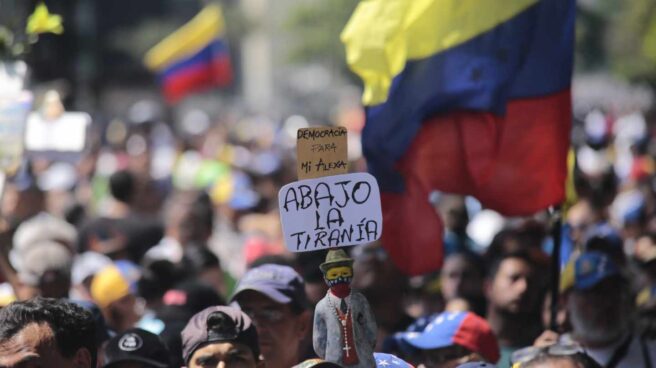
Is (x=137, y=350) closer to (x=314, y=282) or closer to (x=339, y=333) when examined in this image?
(x=339, y=333)

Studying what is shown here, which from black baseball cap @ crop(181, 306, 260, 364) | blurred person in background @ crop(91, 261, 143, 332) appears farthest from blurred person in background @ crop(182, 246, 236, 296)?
black baseball cap @ crop(181, 306, 260, 364)

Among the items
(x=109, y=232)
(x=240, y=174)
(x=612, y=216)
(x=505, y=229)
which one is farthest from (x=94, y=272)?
(x=240, y=174)

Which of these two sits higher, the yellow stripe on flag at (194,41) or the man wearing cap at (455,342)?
the yellow stripe on flag at (194,41)

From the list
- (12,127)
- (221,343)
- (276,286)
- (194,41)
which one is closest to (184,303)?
(276,286)

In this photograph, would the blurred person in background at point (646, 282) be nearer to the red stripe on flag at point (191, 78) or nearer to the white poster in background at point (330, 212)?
the white poster in background at point (330, 212)

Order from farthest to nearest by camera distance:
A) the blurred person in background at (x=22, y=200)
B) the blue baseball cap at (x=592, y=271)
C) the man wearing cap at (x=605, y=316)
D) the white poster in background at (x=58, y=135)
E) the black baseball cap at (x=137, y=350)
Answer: the blurred person in background at (x=22, y=200), the white poster in background at (x=58, y=135), the blue baseball cap at (x=592, y=271), the man wearing cap at (x=605, y=316), the black baseball cap at (x=137, y=350)

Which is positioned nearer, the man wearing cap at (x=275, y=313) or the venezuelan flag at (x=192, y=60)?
the man wearing cap at (x=275, y=313)

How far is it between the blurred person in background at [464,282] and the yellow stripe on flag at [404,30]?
1698 mm

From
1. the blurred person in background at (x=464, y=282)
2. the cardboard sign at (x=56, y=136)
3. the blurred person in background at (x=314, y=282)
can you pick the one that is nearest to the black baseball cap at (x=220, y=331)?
the blurred person in background at (x=314, y=282)

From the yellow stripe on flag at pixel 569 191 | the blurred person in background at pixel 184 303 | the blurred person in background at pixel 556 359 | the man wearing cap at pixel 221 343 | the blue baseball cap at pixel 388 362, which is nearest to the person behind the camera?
the blue baseball cap at pixel 388 362

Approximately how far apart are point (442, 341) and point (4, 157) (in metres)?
2.59

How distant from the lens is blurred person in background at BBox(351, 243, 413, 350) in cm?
716

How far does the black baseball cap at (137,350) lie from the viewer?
18.7 feet

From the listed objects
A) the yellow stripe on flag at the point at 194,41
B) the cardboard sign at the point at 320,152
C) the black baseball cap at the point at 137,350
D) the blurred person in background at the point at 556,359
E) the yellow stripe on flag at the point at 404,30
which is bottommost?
the blurred person in background at the point at 556,359
